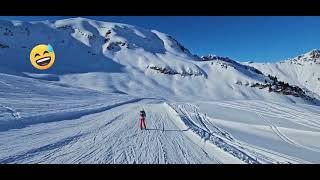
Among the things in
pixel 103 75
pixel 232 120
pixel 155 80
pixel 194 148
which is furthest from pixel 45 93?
pixel 103 75

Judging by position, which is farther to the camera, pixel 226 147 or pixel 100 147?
pixel 226 147

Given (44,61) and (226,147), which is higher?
(44,61)

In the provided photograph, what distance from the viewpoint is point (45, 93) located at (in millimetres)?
23844

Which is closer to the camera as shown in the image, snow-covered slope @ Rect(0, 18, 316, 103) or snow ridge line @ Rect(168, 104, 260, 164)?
snow ridge line @ Rect(168, 104, 260, 164)

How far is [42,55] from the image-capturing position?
854 cm

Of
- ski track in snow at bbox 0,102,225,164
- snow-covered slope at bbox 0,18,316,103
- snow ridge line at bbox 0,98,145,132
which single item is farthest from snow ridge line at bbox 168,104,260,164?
snow-covered slope at bbox 0,18,316,103

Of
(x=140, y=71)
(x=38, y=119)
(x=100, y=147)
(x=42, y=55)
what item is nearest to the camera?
(x=42, y=55)

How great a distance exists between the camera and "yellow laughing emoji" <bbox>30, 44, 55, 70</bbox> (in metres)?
8.53

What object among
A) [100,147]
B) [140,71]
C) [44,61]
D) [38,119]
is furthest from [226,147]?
[140,71]

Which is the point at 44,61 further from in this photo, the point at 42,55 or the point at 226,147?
the point at 226,147

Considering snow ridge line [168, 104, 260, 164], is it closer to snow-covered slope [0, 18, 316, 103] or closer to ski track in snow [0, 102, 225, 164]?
ski track in snow [0, 102, 225, 164]

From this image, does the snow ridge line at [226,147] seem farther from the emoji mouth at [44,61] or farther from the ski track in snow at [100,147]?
the emoji mouth at [44,61]

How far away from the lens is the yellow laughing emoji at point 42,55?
8.53m
